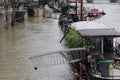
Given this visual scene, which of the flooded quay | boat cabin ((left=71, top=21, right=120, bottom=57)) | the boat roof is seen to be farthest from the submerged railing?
the boat roof

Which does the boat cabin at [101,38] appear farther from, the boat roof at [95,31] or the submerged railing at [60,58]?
the submerged railing at [60,58]

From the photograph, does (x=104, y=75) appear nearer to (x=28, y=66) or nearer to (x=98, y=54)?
(x=98, y=54)

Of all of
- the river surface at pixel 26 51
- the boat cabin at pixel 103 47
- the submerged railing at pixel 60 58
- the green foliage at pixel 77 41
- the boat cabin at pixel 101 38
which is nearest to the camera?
the boat cabin at pixel 103 47

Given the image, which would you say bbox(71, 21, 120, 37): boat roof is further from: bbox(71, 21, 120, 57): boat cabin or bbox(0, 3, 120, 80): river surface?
bbox(0, 3, 120, 80): river surface

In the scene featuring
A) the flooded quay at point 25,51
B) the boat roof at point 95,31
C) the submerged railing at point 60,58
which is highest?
the boat roof at point 95,31

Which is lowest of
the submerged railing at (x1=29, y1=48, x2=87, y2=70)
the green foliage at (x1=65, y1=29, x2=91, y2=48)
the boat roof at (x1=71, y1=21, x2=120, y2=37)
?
the submerged railing at (x1=29, y1=48, x2=87, y2=70)

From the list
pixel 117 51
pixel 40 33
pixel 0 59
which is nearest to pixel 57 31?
pixel 40 33

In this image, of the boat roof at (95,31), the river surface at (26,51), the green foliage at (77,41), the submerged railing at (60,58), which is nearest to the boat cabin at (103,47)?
the boat roof at (95,31)

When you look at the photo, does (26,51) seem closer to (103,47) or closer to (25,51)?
(25,51)

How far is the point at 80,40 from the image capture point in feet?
71.3

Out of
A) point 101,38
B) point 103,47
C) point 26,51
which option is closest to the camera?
point 101,38

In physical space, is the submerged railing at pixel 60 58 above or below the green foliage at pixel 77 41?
below

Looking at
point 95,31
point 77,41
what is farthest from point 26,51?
point 95,31

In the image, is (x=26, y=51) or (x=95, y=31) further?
(x=26, y=51)
